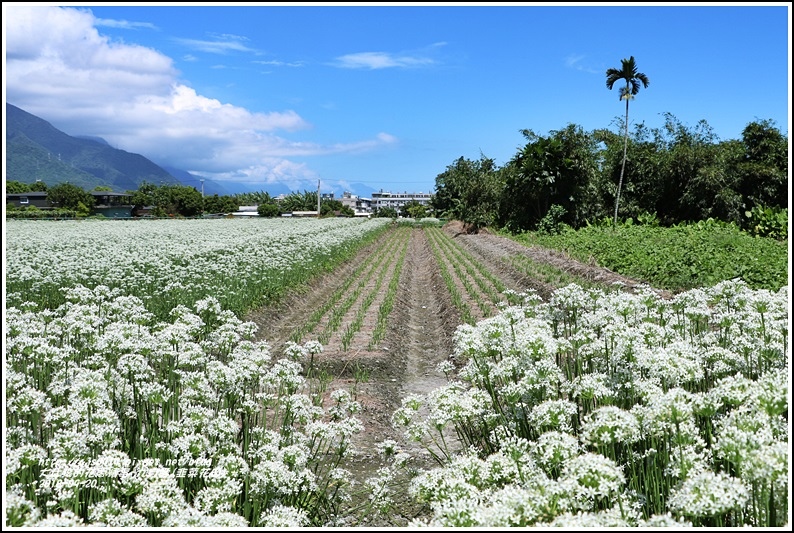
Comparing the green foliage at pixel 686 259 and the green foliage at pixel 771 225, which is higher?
the green foliage at pixel 771 225

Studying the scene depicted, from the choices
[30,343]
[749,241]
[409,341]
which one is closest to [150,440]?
[30,343]

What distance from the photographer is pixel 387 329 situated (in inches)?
645

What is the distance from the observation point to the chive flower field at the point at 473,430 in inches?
143

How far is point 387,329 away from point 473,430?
398 inches

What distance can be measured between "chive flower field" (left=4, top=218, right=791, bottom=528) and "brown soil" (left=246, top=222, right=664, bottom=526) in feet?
5.23

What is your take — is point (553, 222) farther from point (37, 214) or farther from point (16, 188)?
point (16, 188)

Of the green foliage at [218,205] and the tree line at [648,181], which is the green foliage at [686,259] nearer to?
the tree line at [648,181]

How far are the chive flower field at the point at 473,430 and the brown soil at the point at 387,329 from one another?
159 centimetres

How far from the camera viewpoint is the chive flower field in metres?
3.64

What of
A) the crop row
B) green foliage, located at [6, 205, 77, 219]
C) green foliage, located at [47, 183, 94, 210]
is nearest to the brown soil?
the crop row

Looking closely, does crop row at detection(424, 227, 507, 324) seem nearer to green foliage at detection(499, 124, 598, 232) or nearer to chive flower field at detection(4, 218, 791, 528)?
chive flower field at detection(4, 218, 791, 528)

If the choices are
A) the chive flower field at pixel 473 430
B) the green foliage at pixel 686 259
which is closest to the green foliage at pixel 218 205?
the green foliage at pixel 686 259

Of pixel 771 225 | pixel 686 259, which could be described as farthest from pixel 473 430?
pixel 771 225

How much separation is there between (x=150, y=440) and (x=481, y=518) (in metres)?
3.23
